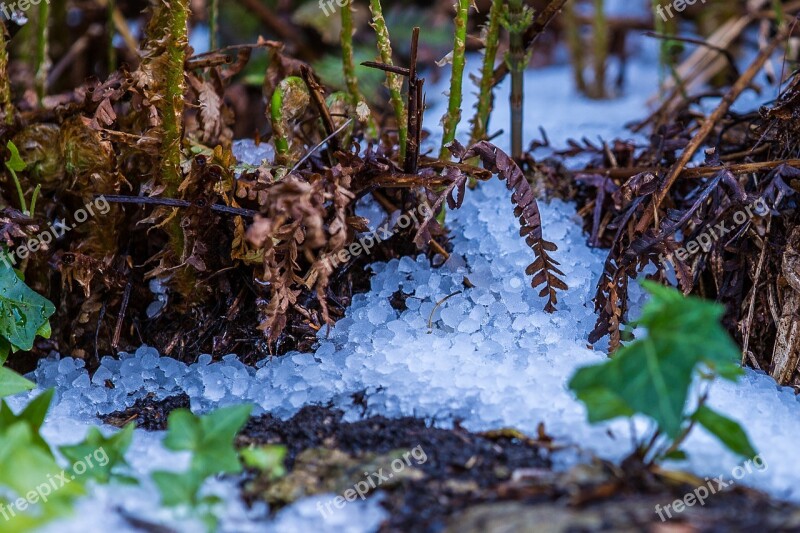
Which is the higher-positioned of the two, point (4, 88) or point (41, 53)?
point (41, 53)

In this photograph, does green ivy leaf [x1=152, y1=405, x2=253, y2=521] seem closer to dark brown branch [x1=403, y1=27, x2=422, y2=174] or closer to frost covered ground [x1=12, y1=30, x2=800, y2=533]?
frost covered ground [x1=12, y1=30, x2=800, y2=533]

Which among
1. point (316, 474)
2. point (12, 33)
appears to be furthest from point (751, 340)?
point (12, 33)

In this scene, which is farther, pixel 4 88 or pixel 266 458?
pixel 4 88

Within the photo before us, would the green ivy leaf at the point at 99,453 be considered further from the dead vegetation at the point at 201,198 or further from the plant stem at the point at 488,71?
the plant stem at the point at 488,71

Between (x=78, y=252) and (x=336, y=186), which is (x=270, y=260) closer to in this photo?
(x=336, y=186)

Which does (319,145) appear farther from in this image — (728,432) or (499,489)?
(728,432)

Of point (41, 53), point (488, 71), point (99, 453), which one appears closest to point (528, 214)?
point (488, 71)
